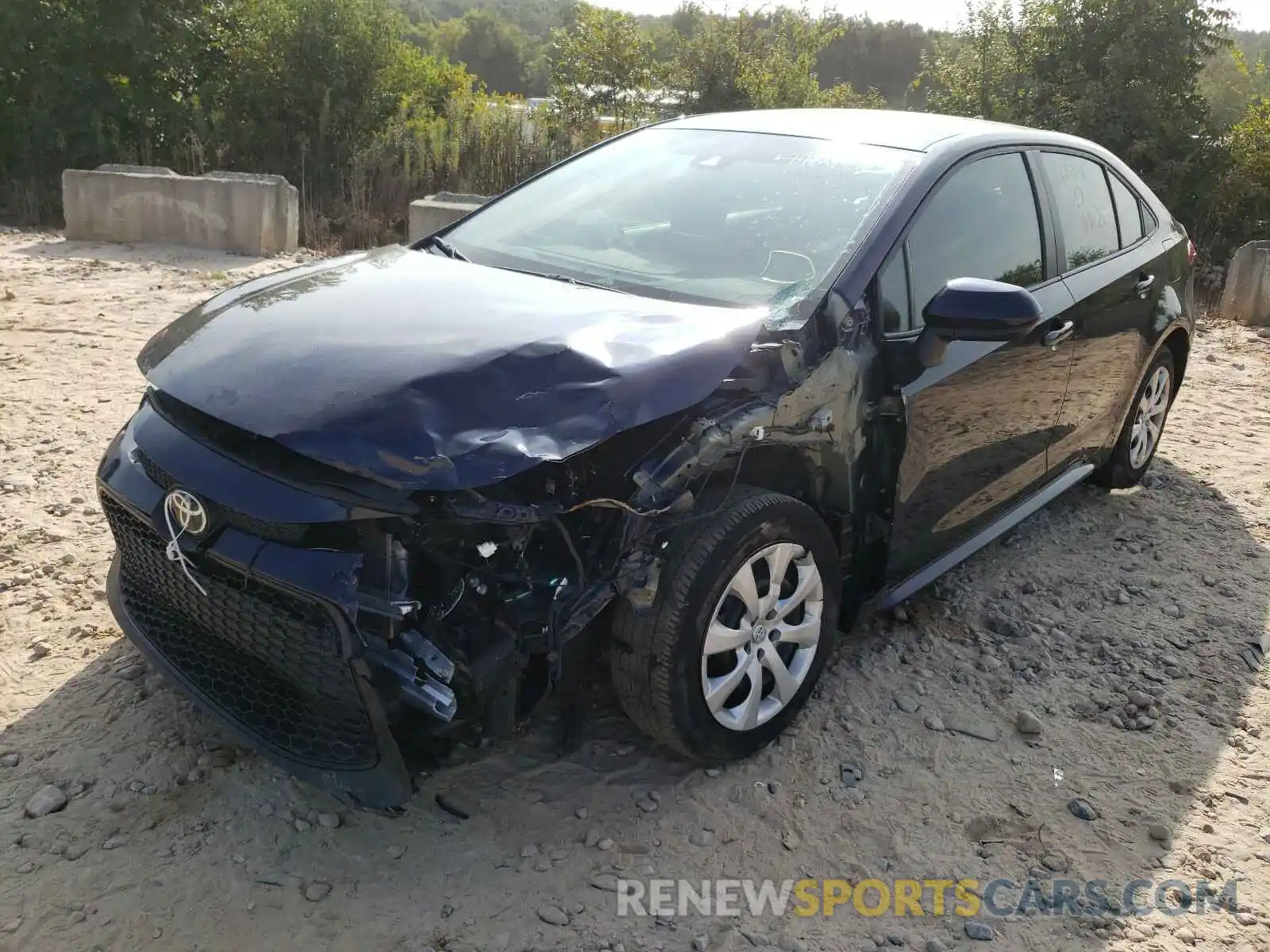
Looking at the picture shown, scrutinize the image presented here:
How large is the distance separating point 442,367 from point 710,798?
1.40 m

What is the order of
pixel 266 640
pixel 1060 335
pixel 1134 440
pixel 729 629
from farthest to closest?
pixel 1134 440
pixel 1060 335
pixel 729 629
pixel 266 640

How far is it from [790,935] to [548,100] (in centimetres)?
1452

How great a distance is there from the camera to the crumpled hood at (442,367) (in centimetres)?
221

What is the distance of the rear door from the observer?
391 cm

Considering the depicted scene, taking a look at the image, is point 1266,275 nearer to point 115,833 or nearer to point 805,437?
point 805,437

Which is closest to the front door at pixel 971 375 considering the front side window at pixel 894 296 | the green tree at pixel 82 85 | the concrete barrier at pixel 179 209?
the front side window at pixel 894 296

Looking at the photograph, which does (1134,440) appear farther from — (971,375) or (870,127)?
(870,127)

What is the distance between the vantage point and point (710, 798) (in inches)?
111

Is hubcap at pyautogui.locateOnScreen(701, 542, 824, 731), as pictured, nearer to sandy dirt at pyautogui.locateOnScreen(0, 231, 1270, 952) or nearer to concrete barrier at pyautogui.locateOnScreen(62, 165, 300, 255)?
sandy dirt at pyautogui.locateOnScreen(0, 231, 1270, 952)

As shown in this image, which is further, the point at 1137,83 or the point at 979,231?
the point at 1137,83

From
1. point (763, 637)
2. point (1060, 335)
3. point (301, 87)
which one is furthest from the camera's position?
point (301, 87)

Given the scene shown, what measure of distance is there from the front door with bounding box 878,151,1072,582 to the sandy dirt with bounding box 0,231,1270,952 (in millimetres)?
521

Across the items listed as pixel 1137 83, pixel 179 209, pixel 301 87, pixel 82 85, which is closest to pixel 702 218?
pixel 179 209

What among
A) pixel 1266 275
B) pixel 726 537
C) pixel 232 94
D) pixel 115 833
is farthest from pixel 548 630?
pixel 232 94
